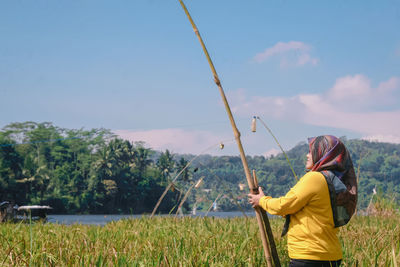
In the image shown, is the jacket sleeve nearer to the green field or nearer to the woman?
the woman

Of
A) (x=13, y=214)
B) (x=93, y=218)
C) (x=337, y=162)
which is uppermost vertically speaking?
(x=337, y=162)

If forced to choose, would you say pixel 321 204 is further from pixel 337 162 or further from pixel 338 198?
pixel 337 162

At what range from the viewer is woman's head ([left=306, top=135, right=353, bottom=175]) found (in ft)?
10.0

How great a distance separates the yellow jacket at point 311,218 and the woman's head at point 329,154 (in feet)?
0.31

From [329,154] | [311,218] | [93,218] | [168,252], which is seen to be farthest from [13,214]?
[93,218]

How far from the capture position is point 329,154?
3051 millimetres

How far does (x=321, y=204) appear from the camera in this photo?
3.03 m

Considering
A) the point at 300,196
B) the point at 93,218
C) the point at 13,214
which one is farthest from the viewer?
the point at 93,218

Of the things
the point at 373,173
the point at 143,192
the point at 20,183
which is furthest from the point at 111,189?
the point at 373,173

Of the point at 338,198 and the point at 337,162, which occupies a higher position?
the point at 337,162

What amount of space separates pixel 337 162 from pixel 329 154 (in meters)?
0.08

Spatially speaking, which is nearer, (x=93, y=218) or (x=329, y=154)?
(x=329, y=154)

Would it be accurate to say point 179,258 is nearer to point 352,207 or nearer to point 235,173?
point 352,207

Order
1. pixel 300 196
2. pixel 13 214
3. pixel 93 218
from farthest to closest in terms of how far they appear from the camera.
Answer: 1. pixel 93 218
2. pixel 13 214
3. pixel 300 196
